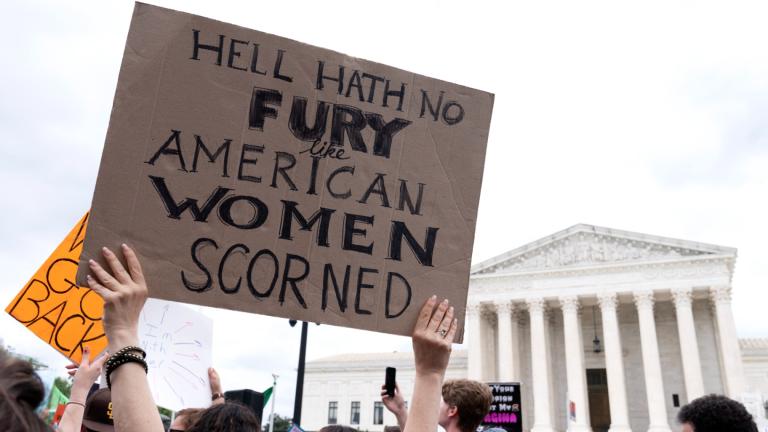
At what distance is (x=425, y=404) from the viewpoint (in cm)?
219

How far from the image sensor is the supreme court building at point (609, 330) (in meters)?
41.3

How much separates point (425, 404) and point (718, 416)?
7.90ft

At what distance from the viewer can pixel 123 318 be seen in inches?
80.8

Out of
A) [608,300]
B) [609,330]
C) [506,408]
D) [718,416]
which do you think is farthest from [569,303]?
[718,416]

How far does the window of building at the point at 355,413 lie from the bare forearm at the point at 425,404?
58.1m

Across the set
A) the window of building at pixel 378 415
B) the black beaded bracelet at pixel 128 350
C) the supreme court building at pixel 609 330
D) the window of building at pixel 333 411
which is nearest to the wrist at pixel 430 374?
the black beaded bracelet at pixel 128 350

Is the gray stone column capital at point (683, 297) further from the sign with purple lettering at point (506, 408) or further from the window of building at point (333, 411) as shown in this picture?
the sign with purple lettering at point (506, 408)

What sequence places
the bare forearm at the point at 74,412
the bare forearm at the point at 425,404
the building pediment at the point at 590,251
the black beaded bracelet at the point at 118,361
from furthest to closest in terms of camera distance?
the building pediment at the point at 590,251 → the bare forearm at the point at 74,412 → the bare forearm at the point at 425,404 → the black beaded bracelet at the point at 118,361

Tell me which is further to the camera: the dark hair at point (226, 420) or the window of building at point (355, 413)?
the window of building at point (355, 413)

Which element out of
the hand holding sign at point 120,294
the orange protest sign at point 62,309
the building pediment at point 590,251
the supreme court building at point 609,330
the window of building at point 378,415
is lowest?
the window of building at point 378,415

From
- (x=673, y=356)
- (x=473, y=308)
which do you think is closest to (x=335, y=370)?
(x=473, y=308)

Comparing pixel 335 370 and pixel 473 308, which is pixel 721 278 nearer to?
pixel 473 308

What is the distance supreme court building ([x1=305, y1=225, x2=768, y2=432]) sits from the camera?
41.3 meters

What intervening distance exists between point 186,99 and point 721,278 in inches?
1785
